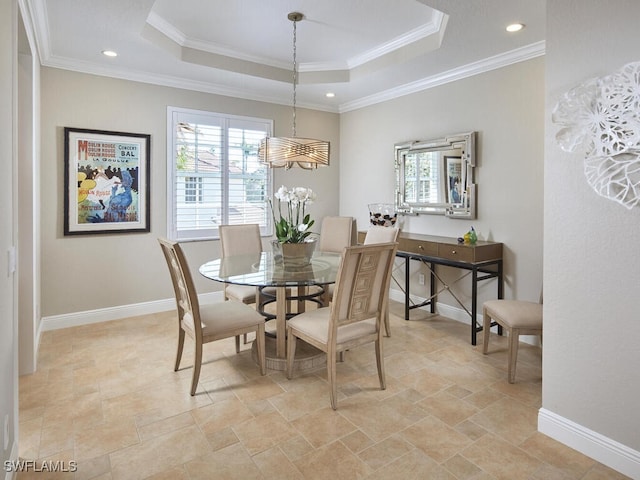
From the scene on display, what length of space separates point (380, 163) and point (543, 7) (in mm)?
2569

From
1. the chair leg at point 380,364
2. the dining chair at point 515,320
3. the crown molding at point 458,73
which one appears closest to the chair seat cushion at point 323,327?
the chair leg at point 380,364

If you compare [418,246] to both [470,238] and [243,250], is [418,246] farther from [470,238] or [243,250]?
[243,250]

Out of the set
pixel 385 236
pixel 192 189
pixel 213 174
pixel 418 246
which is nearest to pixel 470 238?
pixel 418 246

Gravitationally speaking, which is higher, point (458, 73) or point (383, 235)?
point (458, 73)

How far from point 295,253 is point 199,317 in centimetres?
96

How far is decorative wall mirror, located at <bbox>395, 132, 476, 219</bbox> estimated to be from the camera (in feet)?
13.2

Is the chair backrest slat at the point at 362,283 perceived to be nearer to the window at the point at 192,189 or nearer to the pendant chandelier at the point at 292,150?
the pendant chandelier at the point at 292,150

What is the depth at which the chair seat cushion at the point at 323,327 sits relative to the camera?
2592 mm

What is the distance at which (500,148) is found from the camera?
149 inches

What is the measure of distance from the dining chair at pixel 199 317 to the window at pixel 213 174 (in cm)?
192

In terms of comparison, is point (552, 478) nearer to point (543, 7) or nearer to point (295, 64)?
point (543, 7)

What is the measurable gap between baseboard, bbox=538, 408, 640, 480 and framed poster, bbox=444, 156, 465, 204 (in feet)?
7.74

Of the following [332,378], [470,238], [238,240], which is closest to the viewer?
[332,378]
